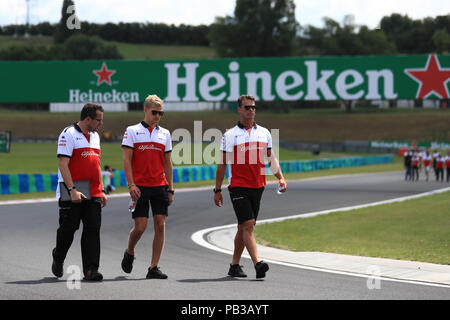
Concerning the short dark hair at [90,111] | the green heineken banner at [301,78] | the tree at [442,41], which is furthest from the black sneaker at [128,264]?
the tree at [442,41]

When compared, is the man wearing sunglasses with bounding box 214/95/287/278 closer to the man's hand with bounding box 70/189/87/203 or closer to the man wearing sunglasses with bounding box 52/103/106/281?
the man wearing sunglasses with bounding box 52/103/106/281

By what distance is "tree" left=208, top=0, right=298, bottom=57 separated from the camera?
11188 cm

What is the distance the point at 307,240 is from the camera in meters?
13.0

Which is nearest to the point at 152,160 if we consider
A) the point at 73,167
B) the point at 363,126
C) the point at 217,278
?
the point at 73,167

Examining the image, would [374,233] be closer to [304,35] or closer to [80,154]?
[80,154]

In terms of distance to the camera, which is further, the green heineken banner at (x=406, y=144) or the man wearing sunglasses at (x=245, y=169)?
the green heineken banner at (x=406, y=144)

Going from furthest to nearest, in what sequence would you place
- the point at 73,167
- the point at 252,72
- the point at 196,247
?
the point at 252,72
the point at 196,247
the point at 73,167

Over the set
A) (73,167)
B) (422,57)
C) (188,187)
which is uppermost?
(422,57)

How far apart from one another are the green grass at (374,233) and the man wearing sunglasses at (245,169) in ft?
9.85

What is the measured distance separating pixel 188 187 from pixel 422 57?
13546 mm

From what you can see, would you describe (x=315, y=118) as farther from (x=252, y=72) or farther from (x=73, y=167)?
(x=73, y=167)

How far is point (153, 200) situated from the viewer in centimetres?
802

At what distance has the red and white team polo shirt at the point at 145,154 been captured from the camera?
7945mm

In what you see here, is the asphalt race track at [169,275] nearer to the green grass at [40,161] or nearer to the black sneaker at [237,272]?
the black sneaker at [237,272]
